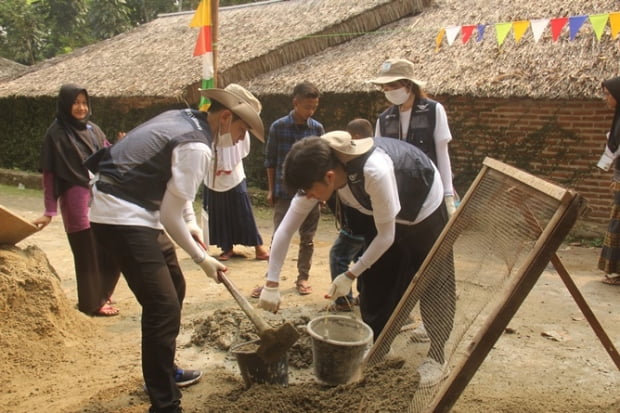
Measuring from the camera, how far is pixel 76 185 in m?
4.03

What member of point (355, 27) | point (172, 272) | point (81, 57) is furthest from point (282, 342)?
point (81, 57)

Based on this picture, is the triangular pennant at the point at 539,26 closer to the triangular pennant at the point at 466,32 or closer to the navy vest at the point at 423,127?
the triangular pennant at the point at 466,32

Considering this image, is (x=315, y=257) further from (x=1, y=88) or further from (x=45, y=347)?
(x=1, y=88)

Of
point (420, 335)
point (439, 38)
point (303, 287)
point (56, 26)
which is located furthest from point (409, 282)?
A: point (56, 26)

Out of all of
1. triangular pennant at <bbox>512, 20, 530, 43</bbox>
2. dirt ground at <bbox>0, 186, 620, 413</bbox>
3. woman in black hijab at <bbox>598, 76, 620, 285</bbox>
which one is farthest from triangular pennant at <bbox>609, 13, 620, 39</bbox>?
dirt ground at <bbox>0, 186, 620, 413</bbox>

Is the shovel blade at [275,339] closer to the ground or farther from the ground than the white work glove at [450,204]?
closer to the ground

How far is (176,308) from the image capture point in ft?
8.59

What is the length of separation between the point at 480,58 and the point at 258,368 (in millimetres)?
6289

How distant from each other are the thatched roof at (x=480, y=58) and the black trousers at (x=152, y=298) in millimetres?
5639

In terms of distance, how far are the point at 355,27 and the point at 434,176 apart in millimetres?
8249

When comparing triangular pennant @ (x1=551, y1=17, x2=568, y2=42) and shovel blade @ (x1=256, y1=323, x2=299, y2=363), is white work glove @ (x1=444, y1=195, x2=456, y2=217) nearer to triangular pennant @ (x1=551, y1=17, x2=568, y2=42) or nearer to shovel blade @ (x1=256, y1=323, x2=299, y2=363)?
shovel blade @ (x1=256, y1=323, x2=299, y2=363)

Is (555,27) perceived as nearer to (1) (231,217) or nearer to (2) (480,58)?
(2) (480,58)

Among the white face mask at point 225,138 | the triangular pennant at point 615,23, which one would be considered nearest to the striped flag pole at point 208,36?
the white face mask at point 225,138

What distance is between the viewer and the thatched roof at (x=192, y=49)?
10242 millimetres
